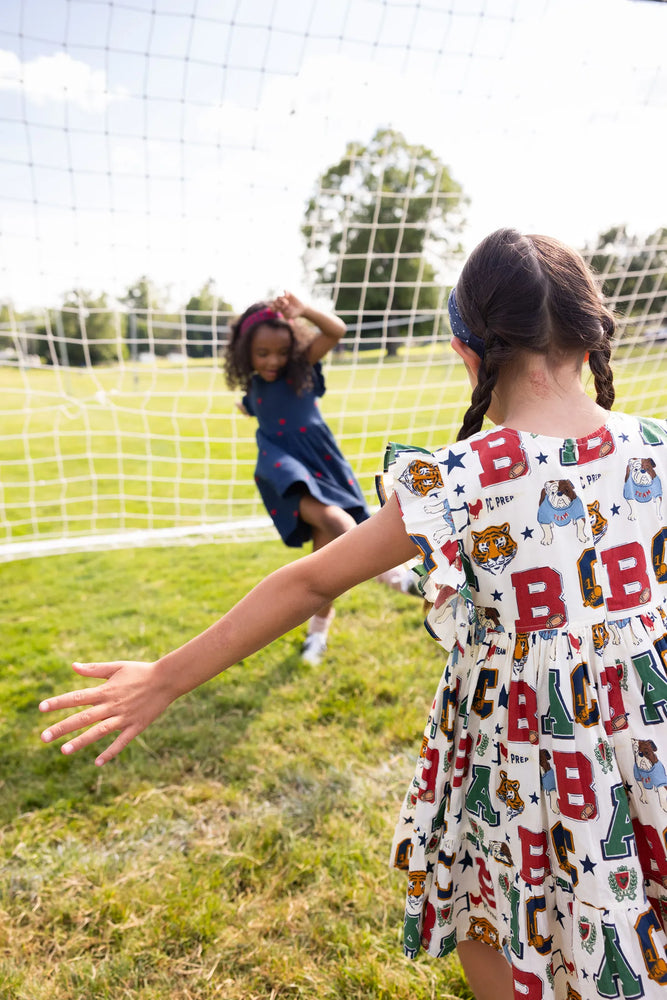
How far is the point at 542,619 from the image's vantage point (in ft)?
3.79

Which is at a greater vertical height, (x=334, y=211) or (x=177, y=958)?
(x=334, y=211)

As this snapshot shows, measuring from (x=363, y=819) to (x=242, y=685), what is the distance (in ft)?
3.36

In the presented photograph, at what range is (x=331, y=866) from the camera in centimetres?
201

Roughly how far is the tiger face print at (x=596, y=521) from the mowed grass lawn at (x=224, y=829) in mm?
1205

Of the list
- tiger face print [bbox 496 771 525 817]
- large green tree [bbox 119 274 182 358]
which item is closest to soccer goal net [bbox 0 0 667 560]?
large green tree [bbox 119 274 182 358]

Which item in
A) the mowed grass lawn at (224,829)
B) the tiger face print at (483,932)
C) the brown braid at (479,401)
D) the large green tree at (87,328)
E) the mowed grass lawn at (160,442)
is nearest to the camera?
the brown braid at (479,401)

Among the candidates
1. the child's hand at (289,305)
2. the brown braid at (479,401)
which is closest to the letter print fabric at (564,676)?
the brown braid at (479,401)

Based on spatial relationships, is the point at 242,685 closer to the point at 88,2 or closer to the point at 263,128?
the point at 263,128

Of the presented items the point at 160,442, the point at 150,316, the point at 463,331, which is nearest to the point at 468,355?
the point at 463,331

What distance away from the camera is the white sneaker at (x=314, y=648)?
3223mm

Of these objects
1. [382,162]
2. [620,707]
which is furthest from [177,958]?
[382,162]

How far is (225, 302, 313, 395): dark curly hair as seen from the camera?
337 centimetres

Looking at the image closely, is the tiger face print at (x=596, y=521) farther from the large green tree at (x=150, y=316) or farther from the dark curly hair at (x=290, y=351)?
the large green tree at (x=150, y=316)

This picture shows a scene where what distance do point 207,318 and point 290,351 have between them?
120 centimetres
